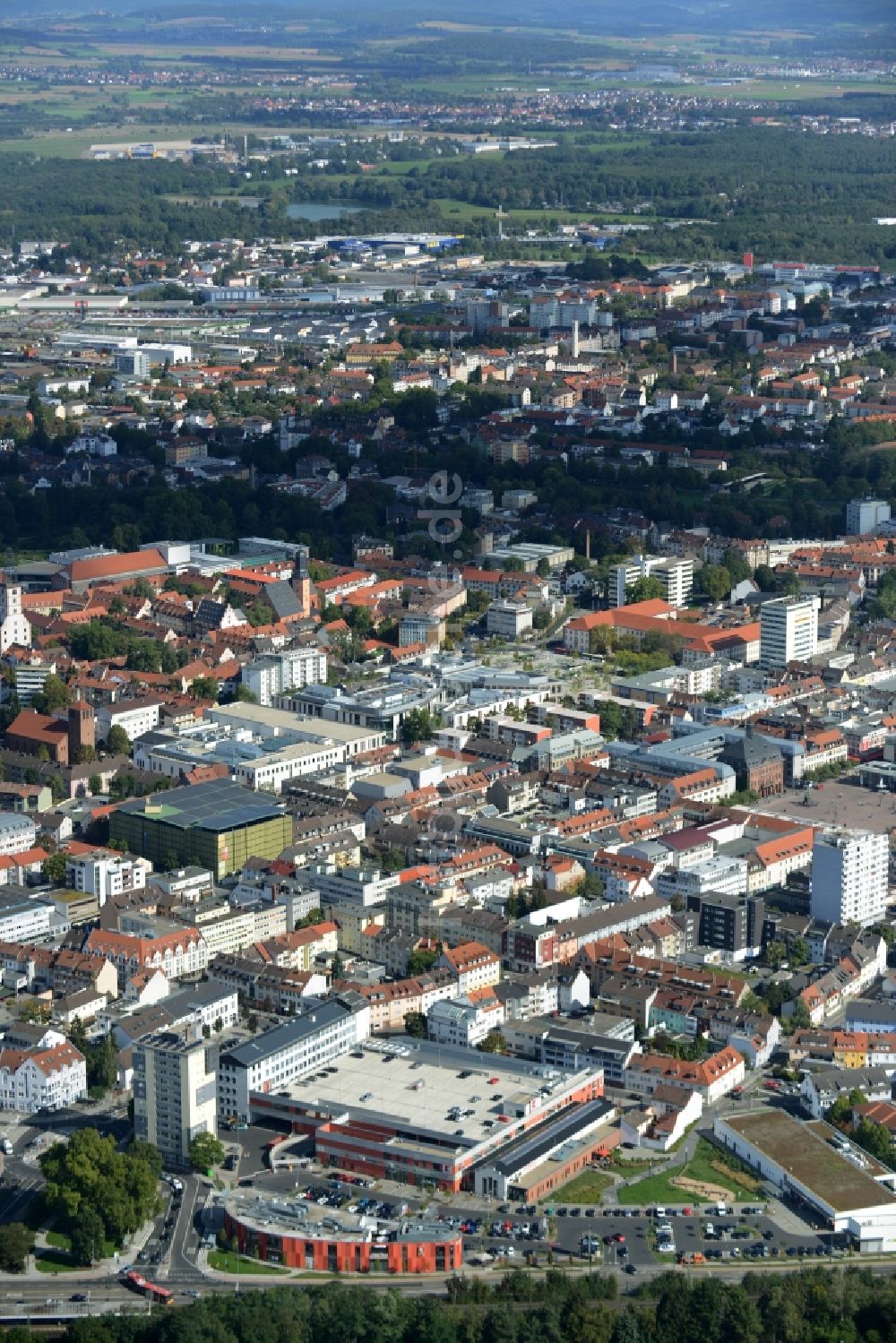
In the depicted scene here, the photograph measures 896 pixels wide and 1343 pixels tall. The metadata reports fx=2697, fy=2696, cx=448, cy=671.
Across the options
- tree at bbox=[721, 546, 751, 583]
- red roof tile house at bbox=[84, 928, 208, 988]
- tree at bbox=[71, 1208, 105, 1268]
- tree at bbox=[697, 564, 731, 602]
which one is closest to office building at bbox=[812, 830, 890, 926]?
red roof tile house at bbox=[84, 928, 208, 988]

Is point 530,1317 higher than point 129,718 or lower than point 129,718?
higher

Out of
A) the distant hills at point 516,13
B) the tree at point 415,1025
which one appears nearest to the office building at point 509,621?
the tree at point 415,1025

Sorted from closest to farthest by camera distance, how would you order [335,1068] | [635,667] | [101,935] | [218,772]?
[335,1068]
[101,935]
[218,772]
[635,667]

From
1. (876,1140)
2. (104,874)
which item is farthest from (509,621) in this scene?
(876,1140)

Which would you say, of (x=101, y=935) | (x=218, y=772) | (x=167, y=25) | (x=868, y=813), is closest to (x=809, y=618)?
(x=868, y=813)

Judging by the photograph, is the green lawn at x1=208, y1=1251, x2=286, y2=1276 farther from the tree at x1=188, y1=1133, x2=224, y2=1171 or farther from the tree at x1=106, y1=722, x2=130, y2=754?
the tree at x1=106, y1=722, x2=130, y2=754

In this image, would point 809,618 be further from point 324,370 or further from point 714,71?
point 714,71

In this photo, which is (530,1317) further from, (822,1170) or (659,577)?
(659,577)
